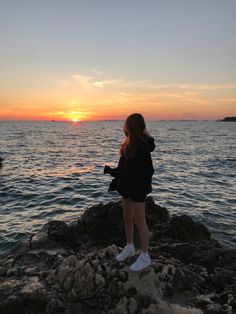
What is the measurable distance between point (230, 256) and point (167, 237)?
87.1 inches

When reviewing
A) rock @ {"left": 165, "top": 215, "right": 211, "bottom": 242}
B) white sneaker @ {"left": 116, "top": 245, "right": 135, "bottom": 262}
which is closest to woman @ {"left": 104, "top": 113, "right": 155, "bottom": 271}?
white sneaker @ {"left": 116, "top": 245, "right": 135, "bottom": 262}

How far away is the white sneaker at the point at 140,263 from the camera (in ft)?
21.4

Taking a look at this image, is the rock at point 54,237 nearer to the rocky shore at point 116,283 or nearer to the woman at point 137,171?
the rocky shore at point 116,283

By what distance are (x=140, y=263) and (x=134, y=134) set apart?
2.33m

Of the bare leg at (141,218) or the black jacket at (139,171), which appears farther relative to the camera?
the bare leg at (141,218)

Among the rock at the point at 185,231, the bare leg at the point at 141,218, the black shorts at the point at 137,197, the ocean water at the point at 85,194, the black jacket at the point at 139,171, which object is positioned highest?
the black jacket at the point at 139,171

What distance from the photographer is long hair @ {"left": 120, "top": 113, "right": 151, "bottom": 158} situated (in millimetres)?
6379

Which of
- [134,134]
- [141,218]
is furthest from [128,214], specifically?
[134,134]

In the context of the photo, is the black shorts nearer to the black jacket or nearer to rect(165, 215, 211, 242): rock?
the black jacket

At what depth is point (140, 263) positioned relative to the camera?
259 inches

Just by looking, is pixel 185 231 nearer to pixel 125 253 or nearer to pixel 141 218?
pixel 125 253

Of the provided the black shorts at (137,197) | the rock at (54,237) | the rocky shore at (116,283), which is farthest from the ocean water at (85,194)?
the black shorts at (137,197)

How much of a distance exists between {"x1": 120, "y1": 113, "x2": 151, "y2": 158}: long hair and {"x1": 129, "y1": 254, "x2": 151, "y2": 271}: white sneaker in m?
1.88

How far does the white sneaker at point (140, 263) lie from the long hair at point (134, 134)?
6.17 feet
